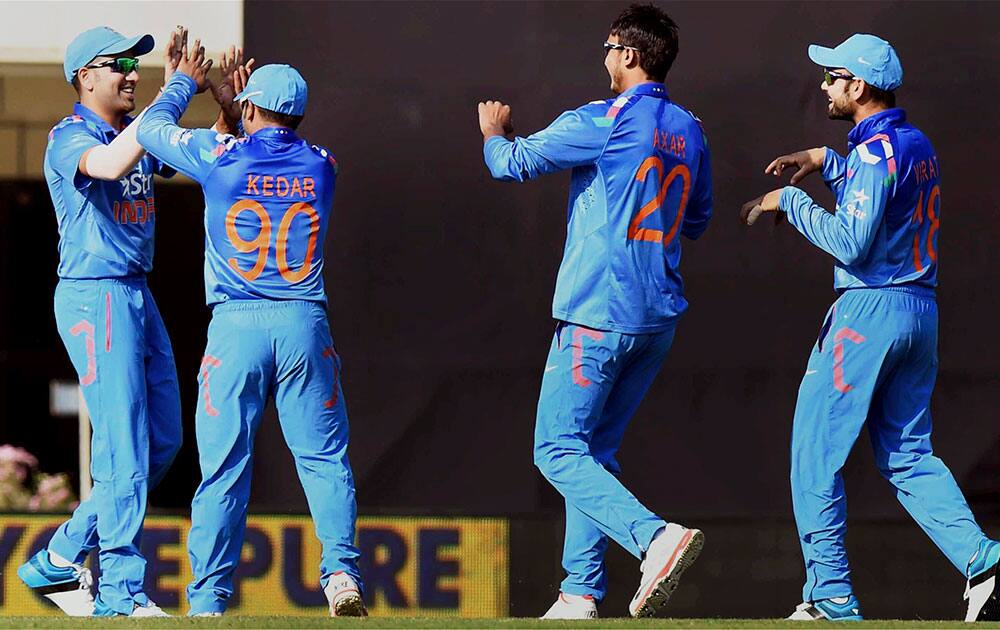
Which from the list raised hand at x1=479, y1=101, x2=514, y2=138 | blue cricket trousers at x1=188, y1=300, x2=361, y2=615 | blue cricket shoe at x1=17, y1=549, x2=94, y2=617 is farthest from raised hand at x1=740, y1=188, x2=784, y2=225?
blue cricket shoe at x1=17, y1=549, x2=94, y2=617

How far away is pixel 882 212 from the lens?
5781mm

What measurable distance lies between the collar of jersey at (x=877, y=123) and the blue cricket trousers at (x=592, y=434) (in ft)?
3.08

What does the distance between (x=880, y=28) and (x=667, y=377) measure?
1.78 metres

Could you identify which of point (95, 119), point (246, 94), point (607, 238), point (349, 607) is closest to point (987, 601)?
point (607, 238)

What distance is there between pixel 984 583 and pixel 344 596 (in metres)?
2.12

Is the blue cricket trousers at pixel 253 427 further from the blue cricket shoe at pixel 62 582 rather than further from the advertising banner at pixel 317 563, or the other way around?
the advertising banner at pixel 317 563

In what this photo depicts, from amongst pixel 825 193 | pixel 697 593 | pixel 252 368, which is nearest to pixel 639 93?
pixel 252 368

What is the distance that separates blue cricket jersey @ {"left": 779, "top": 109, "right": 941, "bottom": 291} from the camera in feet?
19.0

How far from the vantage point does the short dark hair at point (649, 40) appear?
582 centimetres

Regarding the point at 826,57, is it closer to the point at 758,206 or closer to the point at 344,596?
the point at 758,206

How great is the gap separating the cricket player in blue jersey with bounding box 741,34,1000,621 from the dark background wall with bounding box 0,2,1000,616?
5.19 ft

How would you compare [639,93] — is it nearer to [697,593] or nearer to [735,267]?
[735,267]

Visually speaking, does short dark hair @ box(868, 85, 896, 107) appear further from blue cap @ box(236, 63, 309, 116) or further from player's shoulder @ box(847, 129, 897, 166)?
blue cap @ box(236, 63, 309, 116)

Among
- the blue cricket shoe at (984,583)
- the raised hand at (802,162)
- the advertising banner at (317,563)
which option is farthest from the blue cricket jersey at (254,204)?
the blue cricket shoe at (984,583)
